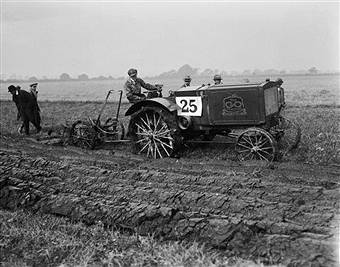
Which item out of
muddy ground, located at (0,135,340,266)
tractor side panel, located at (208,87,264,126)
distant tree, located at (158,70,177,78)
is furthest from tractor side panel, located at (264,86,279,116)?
distant tree, located at (158,70,177,78)

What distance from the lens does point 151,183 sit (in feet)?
20.5

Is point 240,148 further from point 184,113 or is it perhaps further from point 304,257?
point 304,257

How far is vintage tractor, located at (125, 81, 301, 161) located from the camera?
7.22m

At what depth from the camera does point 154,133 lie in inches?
317

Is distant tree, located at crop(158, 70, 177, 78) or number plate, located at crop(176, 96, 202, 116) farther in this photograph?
distant tree, located at crop(158, 70, 177, 78)

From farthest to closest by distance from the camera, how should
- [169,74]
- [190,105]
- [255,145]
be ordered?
[169,74] → [190,105] → [255,145]

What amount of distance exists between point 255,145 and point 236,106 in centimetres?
81

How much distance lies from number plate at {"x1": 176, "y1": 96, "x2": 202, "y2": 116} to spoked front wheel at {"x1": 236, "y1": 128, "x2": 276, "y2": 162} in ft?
3.35

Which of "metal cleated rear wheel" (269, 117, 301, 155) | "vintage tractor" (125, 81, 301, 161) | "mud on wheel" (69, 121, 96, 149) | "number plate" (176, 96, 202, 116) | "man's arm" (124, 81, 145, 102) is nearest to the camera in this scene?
"vintage tractor" (125, 81, 301, 161)

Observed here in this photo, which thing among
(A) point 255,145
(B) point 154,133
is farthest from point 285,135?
(B) point 154,133

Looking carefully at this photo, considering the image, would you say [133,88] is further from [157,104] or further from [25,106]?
[25,106]

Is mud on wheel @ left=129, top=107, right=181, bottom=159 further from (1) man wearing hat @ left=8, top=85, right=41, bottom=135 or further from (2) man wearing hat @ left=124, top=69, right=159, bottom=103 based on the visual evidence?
(1) man wearing hat @ left=8, top=85, right=41, bottom=135

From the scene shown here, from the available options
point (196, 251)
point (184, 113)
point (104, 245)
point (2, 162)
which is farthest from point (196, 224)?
point (2, 162)

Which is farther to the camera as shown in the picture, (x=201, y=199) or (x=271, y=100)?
(x=271, y=100)
